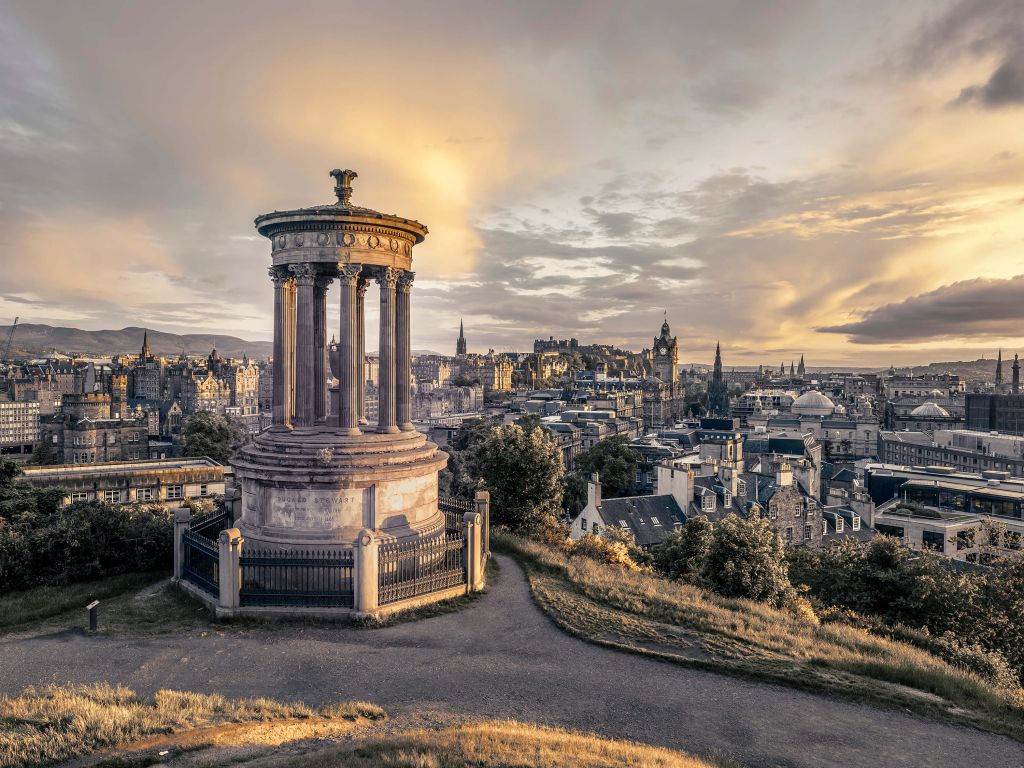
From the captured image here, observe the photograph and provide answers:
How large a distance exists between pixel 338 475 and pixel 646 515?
35.1 metres

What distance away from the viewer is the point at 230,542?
15.9 m

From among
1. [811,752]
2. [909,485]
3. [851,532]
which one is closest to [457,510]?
[811,752]

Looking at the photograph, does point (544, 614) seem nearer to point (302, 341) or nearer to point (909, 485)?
point (302, 341)

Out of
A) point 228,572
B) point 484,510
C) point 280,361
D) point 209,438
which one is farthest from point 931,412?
point 228,572

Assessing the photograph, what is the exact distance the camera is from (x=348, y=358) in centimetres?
2008

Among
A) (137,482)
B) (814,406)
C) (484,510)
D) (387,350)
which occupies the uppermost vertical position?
(387,350)

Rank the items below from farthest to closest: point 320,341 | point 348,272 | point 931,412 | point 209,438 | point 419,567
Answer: point 931,412 → point 209,438 → point 320,341 → point 348,272 → point 419,567

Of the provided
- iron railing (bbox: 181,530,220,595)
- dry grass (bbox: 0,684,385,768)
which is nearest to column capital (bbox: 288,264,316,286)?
iron railing (bbox: 181,530,220,595)

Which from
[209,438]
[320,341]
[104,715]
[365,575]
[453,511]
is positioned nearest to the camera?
[104,715]

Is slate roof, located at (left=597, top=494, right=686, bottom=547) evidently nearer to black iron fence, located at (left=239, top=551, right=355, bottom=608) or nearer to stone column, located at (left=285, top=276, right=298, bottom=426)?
stone column, located at (left=285, top=276, right=298, bottom=426)

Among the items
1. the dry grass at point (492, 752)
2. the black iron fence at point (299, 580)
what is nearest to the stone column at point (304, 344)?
the black iron fence at point (299, 580)

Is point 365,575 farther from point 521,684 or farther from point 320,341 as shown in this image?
point 320,341

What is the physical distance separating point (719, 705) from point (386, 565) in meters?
9.03

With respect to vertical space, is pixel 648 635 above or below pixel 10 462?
below
